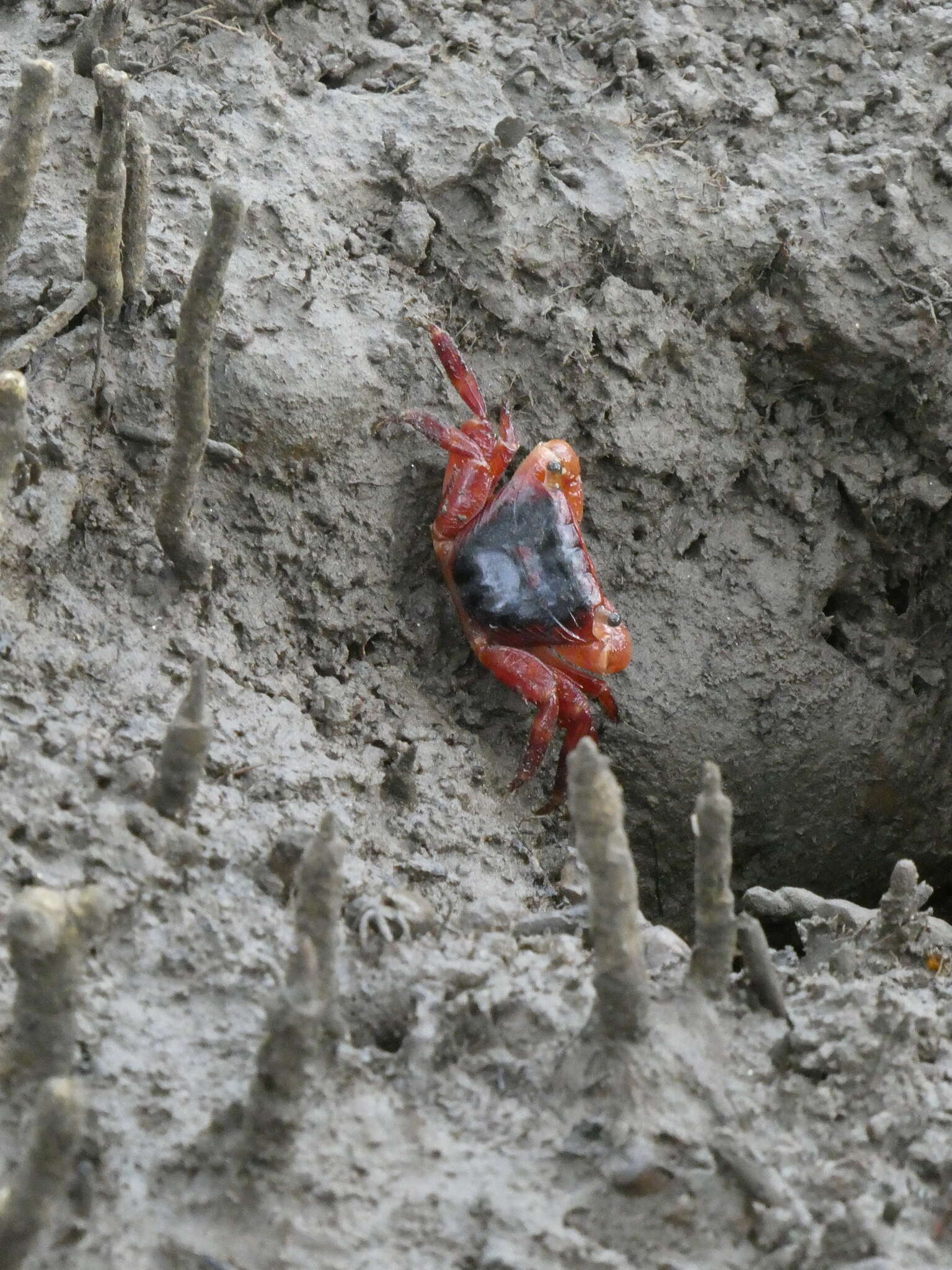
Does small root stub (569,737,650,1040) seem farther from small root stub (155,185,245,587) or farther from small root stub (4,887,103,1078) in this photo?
small root stub (155,185,245,587)

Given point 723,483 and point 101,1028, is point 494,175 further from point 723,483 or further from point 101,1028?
point 101,1028

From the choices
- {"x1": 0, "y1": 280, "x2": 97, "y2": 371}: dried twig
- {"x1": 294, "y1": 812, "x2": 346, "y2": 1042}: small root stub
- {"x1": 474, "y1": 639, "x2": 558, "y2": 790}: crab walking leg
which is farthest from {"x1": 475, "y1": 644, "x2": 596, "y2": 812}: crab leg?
{"x1": 294, "y1": 812, "x2": 346, "y2": 1042}: small root stub

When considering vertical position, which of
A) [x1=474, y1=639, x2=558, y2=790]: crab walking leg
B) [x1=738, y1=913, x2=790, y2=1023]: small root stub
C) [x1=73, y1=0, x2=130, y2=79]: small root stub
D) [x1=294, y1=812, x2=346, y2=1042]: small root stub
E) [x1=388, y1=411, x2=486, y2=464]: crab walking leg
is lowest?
[x1=474, y1=639, x2=558, y2=790]: crab walking leg

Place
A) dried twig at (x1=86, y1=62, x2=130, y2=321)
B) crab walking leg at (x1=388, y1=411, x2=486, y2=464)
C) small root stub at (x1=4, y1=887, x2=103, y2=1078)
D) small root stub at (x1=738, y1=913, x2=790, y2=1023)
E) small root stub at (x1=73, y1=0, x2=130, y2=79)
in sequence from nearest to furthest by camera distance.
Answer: small root stub at (x1=4, y1=887, x2=103, y2=1078) < small root stub at (x1=738, y1=913, x2=790, y2=1023) < dried twig at (x1=86, y1=62, x2=130, y2=321) < small root stub at (x1=73, y1=0, x2=130, y2=79) < crab walking leg at (x1=388, y1=411, x2=486, y2=464)

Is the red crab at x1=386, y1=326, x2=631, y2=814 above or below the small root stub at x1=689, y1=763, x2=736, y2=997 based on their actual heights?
below

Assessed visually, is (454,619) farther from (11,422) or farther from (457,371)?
(11,422)

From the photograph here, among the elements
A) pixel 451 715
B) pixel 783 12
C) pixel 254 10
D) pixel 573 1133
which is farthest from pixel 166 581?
pixel 783 12

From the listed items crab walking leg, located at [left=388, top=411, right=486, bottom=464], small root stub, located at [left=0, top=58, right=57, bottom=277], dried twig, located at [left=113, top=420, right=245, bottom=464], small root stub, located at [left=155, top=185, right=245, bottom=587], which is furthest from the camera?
crab walking leg, located at [left=388, top=411, right=486, bottom=464]
